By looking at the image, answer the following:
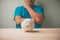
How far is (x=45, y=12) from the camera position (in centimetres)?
133

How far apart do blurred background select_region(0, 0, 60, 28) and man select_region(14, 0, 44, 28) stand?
0.04 meters

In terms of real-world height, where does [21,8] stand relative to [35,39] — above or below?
above

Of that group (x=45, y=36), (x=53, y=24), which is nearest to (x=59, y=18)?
(x=53, y=24)

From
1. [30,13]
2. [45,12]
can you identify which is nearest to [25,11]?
[30,13]

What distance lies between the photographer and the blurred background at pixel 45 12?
1.29 meters

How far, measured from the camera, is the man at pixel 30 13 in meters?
1.29

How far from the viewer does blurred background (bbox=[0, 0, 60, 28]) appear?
50.9 inches

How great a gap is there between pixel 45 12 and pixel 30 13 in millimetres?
156

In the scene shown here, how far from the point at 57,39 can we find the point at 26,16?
46 cm

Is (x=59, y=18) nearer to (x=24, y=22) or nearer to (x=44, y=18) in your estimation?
(x=44, y=18)

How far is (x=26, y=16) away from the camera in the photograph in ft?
4.25

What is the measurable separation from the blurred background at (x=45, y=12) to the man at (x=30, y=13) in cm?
4

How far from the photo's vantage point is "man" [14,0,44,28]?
129 centimetres

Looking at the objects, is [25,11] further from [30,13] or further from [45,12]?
[45,12]
